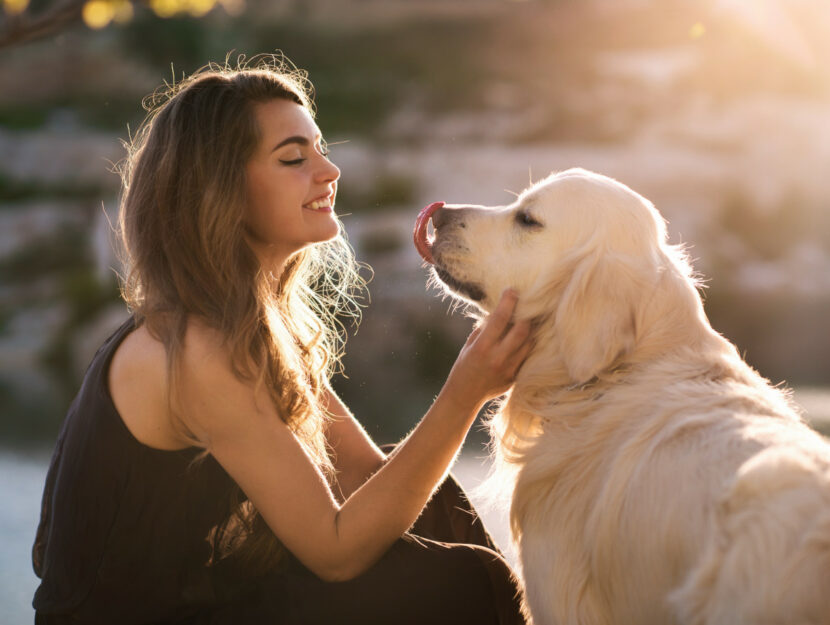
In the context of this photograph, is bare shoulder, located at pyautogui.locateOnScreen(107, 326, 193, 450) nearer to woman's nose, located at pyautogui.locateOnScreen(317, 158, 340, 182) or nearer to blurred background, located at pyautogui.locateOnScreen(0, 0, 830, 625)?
woman's nose, located at pyautogui.locateOnScreen(317, 158, 340, 182)

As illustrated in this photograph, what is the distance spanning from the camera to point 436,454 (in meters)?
2.07

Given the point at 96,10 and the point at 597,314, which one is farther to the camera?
the point at 96,10

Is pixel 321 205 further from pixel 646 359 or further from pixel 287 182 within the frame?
pixel 646 359

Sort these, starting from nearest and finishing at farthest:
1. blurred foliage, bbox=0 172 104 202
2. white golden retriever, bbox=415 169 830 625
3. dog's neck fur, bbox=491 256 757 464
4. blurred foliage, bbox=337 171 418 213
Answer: white golden retriever, bbox=415 169 830 625 → dog's neck fur, bbox=491 256 757 464 → blurred foliage, bbox=337 171 418 213 → blurred foliage, bbox=0 172 104 202

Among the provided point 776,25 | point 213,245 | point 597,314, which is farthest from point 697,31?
point 213,245

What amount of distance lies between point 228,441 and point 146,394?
213mm

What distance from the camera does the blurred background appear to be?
7473 mm

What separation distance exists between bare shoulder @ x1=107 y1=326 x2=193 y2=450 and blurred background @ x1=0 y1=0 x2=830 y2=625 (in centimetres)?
215

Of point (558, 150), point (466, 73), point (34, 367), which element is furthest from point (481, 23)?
point (34, 367)

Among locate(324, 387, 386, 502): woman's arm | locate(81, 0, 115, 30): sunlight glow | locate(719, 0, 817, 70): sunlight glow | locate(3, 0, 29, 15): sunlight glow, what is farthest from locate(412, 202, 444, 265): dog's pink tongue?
locate(719, 0, 817, 70): sunlight glow

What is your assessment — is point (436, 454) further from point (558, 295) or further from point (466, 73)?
point (466, 73)

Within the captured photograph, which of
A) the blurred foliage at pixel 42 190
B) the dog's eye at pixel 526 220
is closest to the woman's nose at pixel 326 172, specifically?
the dog's eye at pixel 526 220

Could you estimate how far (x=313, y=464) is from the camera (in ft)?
6.61

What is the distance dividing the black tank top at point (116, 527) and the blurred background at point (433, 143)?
200 centimetres
